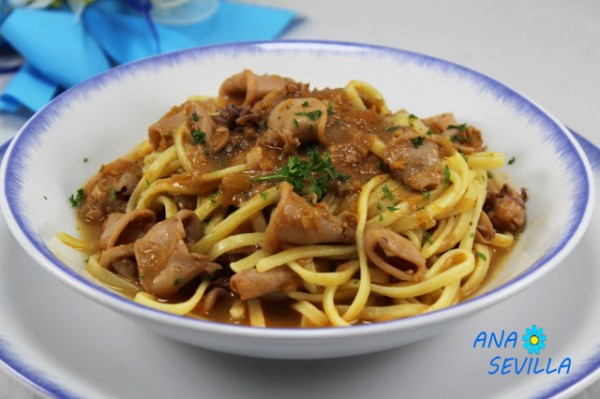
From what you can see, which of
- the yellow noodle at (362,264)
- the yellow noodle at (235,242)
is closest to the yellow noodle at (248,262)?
the yellow noodle at (235,242)

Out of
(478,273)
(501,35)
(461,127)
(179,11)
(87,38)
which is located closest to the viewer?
(478,273)

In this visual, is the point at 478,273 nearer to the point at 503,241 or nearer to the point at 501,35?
the point at 503,241

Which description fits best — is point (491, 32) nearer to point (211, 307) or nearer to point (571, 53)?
point (571, 53)

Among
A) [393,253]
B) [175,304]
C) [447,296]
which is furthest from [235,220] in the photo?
[447,296]

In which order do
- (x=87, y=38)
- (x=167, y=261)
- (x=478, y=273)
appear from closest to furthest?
(x=167, y=261)
(x=478, y=273)
(x=87, y=38)

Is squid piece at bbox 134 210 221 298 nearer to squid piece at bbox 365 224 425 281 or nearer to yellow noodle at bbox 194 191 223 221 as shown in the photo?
yellow noodle at bbox 194 191 223 221

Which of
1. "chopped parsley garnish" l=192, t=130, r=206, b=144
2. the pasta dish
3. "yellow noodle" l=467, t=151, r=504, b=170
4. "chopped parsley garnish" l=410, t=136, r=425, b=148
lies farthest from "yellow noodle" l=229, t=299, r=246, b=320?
"yellow noodle" l=467, t=151, r=504, b=170

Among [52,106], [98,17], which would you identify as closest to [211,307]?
[52,106]
